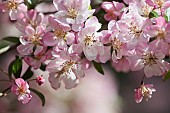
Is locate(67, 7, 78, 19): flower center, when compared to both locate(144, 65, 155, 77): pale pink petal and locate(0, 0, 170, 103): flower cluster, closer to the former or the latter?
locate(0, 0, 170, 103): flower cluster

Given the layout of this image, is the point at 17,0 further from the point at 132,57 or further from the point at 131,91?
the point at 131,91

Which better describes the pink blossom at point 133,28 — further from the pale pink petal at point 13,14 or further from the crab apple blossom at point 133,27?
the pale pink petal at point 13,14

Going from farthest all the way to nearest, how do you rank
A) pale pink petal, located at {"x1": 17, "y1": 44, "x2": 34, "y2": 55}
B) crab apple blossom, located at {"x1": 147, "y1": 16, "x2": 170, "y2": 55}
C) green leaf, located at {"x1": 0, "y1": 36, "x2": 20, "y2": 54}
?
green leaf, located at {"x1": 0, "y1": 36, "x2": 20, "y2": 54}
pale pink petal, located at {"x1": 17, "y1": 44, "x2": 34, "y2": 55}
crab apple blossom, located at {"x1": 147, "y1": 16, "x2": 170, "y2": 55}

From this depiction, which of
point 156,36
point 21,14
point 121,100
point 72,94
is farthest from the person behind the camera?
point 121,100

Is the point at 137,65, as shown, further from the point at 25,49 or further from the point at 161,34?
the point at 25,49

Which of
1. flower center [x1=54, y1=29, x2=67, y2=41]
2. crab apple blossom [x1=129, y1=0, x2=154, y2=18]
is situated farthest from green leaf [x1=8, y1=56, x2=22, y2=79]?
crab apple blossom [x1=129, y1=0, x2=154, y2=18]

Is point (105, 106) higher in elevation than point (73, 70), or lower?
Answer: lower

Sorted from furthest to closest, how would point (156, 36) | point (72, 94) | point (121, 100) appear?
1. point (121, 100)
2. point (72, 94)
3. point (156, 36)

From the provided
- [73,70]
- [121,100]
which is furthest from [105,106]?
[73,70]
